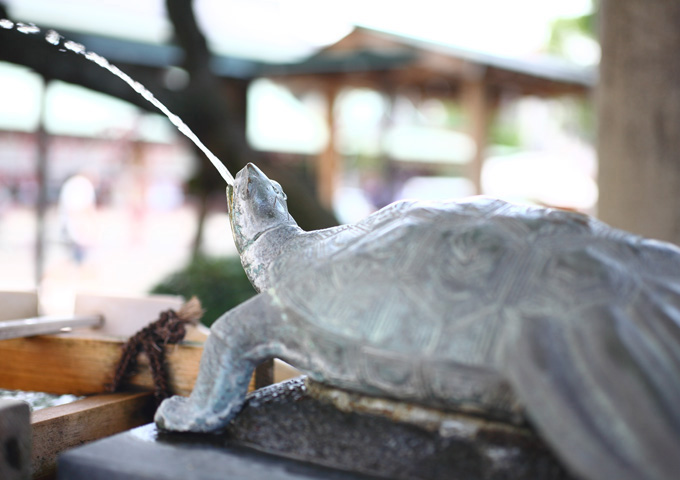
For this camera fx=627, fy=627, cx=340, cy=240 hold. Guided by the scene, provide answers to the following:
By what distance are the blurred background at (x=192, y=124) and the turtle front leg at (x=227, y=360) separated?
2.93 ft

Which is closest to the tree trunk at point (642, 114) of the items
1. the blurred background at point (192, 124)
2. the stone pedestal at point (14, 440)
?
the blurred background at point (192, 124)

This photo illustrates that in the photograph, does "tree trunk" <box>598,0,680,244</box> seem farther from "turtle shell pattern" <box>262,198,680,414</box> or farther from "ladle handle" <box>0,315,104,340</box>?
"ladle handle" <box>0,315,104,340</box>

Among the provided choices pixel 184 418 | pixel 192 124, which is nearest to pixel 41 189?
pixel 192 124

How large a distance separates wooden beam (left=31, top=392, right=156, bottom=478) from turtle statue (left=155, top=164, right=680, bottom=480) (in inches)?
10.4

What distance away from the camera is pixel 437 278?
1.02 metres

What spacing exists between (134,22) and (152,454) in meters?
4.45

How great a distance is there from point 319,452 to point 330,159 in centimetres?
645

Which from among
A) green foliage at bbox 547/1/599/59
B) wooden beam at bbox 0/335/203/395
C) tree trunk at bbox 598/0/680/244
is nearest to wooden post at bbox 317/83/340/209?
tree trunk at bbox 598/0/680/244

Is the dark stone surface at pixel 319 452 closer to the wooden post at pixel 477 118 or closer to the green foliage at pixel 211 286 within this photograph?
the green foliage at pixel 211 286

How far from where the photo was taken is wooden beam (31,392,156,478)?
1261mm

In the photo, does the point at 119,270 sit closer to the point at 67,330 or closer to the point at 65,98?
the point at 65,98

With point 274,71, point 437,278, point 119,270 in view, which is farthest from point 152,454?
point 119,270

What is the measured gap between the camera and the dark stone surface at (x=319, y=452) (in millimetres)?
986

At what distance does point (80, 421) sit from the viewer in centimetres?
134
